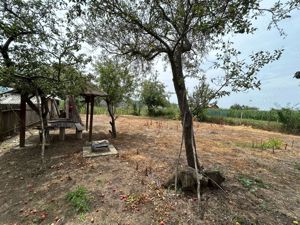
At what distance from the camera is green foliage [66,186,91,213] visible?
3.95m

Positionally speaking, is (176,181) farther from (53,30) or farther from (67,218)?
(53,30)

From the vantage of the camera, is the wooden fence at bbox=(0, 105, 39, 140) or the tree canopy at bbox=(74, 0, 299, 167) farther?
the wooden fence at bbox=(0, 105, 39, 140)

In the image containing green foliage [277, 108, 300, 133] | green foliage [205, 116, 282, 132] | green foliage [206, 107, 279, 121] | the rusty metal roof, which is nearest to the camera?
the rusty metal roof

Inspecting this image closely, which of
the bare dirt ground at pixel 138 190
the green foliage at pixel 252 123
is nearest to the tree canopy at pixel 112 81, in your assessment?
the bare dirt ground at pixel 138 190

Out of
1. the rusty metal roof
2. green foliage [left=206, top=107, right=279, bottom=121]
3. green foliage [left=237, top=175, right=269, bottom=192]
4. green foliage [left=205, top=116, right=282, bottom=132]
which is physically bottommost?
green foliage [left=237, top=175, right=269, bottom=192]

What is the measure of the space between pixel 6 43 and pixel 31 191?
383cm

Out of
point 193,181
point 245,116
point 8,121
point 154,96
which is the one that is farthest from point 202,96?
point 245,116

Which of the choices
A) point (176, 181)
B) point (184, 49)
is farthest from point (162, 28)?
point (176, 181)

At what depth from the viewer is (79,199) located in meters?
4.16

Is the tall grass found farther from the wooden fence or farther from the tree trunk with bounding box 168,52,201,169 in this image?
the tree trunk with bounding box 168,52,201,169

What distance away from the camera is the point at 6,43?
237 inches

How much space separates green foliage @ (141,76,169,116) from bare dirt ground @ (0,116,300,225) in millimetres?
16714

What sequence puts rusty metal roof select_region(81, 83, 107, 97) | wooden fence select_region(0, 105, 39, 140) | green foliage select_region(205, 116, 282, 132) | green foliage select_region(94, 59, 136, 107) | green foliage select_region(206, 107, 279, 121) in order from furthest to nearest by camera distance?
green foliage select_region(206, 107, 279, 121) < green foliage select_region(205, 116, 282, 132) < green foliage select_region(94, 59, 136, 107) < wooden fence select_region(0, 105, 39, 140) < rusty metal roof select_region(81, 83, 107, 97)

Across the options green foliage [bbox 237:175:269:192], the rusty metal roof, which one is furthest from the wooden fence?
green foliage [bbox 237:175:269:192]
